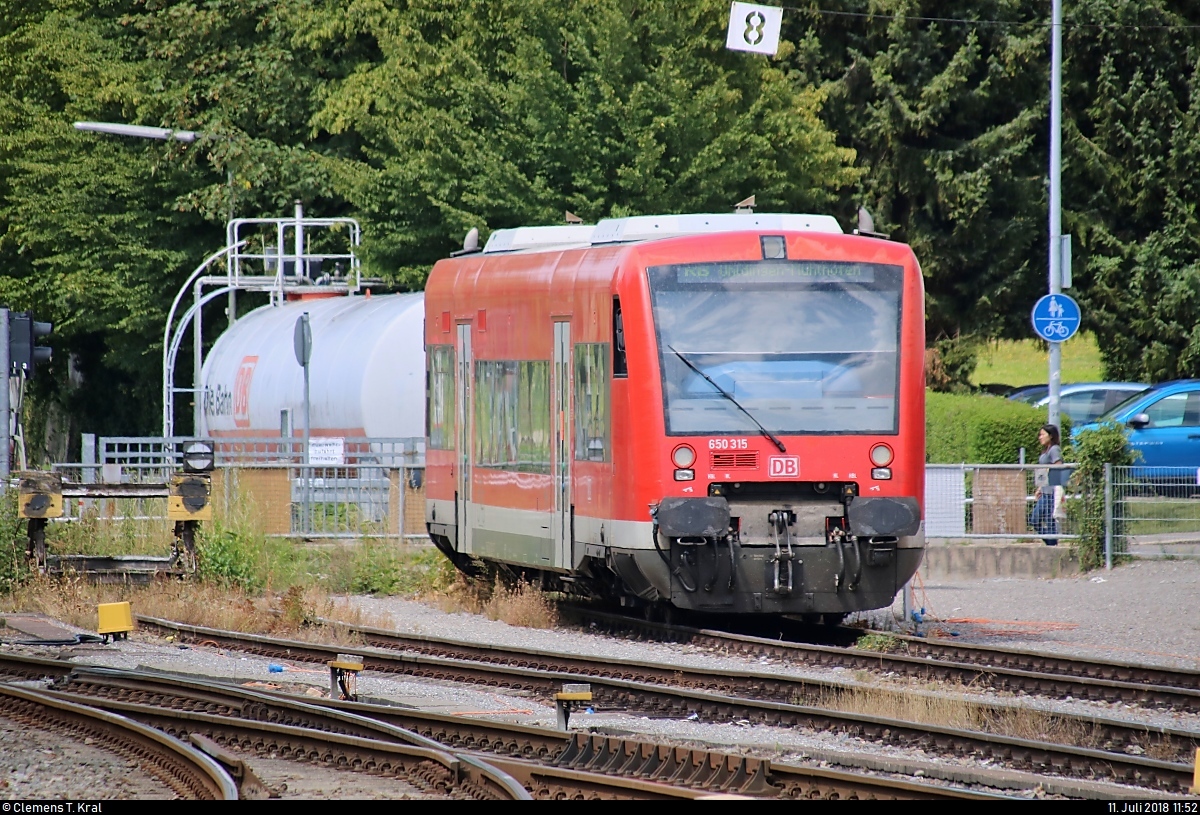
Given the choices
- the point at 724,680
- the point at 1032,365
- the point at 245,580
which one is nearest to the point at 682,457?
the point at 724,680

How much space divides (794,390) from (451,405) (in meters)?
4.95

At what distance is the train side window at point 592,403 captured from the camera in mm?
15953

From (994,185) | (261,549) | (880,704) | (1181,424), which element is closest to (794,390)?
(880,704)

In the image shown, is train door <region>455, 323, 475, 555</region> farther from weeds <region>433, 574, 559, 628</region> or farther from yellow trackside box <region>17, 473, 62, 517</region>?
yellow trackside box <region>17, 473, 62, 517</region>

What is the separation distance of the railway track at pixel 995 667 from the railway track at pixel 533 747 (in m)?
3.82

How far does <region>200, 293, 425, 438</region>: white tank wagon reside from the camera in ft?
84.2

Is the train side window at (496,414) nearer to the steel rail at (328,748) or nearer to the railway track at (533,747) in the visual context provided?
the railway track at (533,747)

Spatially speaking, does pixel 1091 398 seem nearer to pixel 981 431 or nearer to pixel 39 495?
pixel 981 431

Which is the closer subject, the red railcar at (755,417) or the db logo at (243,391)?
the red railcar at (755,417)

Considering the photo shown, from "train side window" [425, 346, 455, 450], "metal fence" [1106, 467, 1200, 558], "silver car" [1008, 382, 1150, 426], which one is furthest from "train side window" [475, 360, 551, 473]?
"silver car" [1008, 382, 1150, 426]

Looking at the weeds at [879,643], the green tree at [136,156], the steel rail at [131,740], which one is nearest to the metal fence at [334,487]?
the weeds at [879,643]
